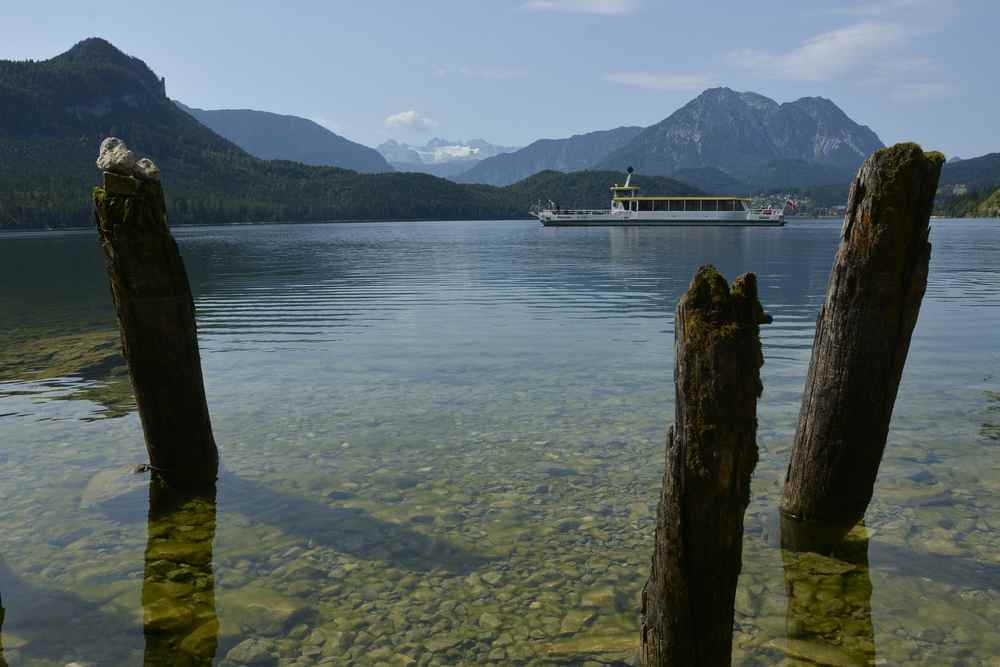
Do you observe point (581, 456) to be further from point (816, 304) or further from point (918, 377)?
point (816, 304)

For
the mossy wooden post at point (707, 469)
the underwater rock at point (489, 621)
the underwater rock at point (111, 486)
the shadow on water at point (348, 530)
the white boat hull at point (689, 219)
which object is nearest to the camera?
the mossy wooden post at point (707, 469)

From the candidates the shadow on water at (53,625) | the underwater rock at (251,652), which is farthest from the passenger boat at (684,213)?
the underwater rock at (251,652)

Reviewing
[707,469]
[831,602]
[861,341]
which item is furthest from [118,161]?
[831,602]

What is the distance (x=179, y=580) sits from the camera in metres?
6.29

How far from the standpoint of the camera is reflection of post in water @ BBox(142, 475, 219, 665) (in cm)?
531

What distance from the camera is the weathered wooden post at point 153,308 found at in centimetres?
685

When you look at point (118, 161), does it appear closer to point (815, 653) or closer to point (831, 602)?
point (815, 653)

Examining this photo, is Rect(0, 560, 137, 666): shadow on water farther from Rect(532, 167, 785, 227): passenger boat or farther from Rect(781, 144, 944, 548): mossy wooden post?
Rect(532, 167, 785, 227): passenger boat

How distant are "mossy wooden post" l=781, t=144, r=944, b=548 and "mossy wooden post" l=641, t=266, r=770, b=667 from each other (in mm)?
2356

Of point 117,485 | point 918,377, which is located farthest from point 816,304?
point 117,485

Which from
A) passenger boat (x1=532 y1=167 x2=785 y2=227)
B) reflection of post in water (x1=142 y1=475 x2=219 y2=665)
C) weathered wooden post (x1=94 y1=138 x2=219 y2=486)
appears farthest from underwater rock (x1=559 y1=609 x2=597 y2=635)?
passenger boat (x1=532 y1=167 x2=785 y2=227)

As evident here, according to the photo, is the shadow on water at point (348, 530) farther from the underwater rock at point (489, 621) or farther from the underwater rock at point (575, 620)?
the underwater rock at point (575, 620)

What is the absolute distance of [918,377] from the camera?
13750 millimetres

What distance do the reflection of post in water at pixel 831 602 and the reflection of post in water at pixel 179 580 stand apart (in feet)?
14.1
